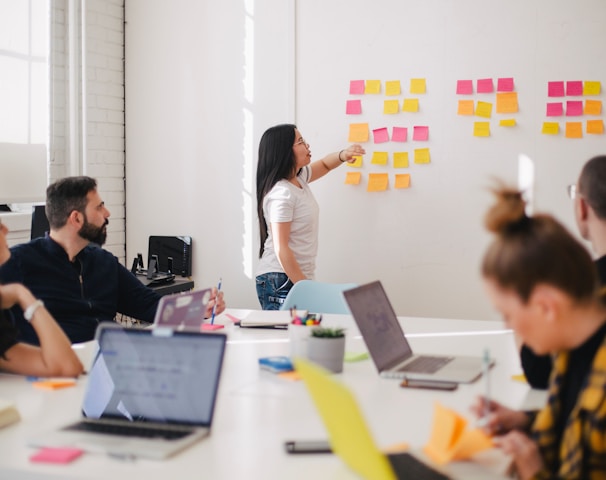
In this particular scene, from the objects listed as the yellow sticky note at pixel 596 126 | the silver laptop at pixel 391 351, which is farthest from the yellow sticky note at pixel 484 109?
the silver laptop at pixel 391 351

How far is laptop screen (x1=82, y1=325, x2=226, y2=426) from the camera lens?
166 cm

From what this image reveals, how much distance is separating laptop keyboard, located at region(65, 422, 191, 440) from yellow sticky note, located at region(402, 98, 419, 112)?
10.1 ft

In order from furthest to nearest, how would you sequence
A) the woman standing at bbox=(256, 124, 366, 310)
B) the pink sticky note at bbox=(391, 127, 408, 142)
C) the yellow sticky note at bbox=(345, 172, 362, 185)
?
the yellow sticky note at bbox=(345, 172, 362, 185) → the pink sticky note at bbox=(391, 127, 408, 142) → the woman standing at bbox=(256, 124, 366, 310)

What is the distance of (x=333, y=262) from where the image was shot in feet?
15.2

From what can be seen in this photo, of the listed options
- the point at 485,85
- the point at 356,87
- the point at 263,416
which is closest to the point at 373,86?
the point at 356,87

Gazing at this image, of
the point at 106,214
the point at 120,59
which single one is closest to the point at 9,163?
the point at 120,59

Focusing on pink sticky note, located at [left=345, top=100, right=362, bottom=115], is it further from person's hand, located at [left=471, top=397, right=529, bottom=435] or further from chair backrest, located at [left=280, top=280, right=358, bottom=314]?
person's hand, located at [left=471, top=397, right=529, bottom=435]

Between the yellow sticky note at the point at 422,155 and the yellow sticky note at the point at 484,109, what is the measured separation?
0.35 m

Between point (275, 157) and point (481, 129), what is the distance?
44.9 inches

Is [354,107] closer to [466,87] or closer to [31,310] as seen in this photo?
[466,87]

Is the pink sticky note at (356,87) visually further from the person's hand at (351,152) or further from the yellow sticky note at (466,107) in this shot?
the yellow sticky note at (466,107)

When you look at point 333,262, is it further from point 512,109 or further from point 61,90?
point 61,90

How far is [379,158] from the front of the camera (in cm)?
446

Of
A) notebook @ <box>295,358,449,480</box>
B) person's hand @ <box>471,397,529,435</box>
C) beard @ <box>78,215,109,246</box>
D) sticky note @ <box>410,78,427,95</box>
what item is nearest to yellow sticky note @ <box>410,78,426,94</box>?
sticky note @ <box>410,78,427,95</box>
